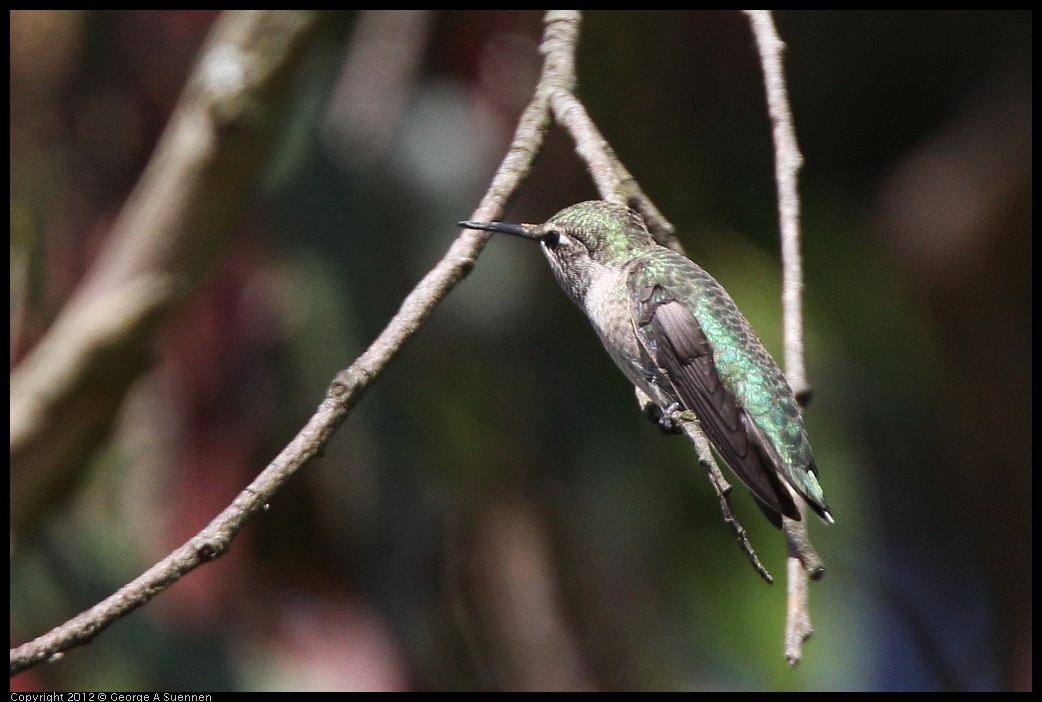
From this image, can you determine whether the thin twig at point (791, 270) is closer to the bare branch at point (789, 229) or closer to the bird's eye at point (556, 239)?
the bare branch at point (789, 229)

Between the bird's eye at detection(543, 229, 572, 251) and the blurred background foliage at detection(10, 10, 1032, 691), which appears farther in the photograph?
the blurred background foliage at detection(10, 10, 1032, 691)

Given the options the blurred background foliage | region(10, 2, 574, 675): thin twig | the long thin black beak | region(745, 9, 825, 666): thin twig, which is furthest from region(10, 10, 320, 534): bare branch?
region(745, 9, 825, 666): thin twig

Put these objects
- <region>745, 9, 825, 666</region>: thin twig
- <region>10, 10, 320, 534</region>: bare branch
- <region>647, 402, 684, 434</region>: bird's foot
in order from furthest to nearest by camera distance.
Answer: <region>10, 10, 320, 534</region>: bare branch, <region>647, 402, 684, 434</region>: bird's foot, <region>745, 9, 825, 666</region>: thin twig

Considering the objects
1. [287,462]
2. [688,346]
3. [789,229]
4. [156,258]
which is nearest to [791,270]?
[789,229]

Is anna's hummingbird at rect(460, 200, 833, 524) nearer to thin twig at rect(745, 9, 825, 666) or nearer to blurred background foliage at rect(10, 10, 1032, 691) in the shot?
thin twig at rect(745, 9, 825, 666)

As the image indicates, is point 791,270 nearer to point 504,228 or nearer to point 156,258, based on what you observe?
point 504,228
